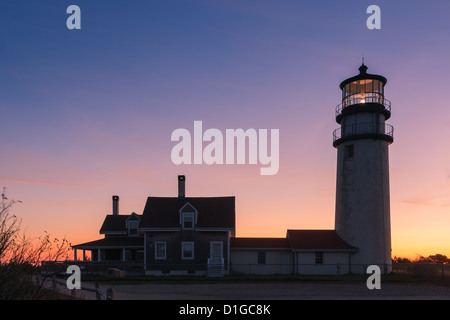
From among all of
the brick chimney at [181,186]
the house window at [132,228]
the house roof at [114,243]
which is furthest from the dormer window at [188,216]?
the house window at [132,228]

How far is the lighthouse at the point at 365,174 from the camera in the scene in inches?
1211

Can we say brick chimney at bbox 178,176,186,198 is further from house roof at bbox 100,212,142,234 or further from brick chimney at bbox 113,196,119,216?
brick chimney at bbox 113,196,119,216

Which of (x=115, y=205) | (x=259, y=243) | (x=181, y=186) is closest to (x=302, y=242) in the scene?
(x=259, y=243)

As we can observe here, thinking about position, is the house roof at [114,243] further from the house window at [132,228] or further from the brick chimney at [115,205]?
the brick chimney at [115,205]

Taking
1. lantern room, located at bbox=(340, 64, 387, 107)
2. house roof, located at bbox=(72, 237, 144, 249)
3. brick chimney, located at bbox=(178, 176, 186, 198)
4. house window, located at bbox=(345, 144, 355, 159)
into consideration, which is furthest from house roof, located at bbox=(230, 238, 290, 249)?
lantern room, located at bbox=(340, 64, 387, 107)

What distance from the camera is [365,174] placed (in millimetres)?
31234

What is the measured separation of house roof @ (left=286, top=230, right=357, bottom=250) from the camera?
30.9 metres

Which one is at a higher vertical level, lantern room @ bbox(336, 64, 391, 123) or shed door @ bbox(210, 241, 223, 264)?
lantern room @ bbox(336, 64, 391, 123)

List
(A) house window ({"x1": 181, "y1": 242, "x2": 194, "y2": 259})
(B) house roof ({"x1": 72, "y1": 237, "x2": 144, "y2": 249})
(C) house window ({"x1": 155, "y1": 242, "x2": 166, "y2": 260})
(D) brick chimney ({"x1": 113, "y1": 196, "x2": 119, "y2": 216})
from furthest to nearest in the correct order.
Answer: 1. (D) brick chimney ({"x1": 113, "y1": 196, "x2": 119, "y2": 216})
2. (B) house roof ({"x1": 72, "y1": 237, "x2": 144, "y2": 249})
3. (C) house window ({"x1": 155, "y1": 242, "x2": 166, "y2": 260})
4. (A) house window ({"x1": 181, "y1": 242, "x2": 194, "y2": 259})

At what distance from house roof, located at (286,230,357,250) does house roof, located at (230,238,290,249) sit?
72 cm

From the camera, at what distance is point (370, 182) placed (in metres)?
31.0

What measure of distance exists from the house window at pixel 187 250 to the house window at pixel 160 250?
4.96ft
